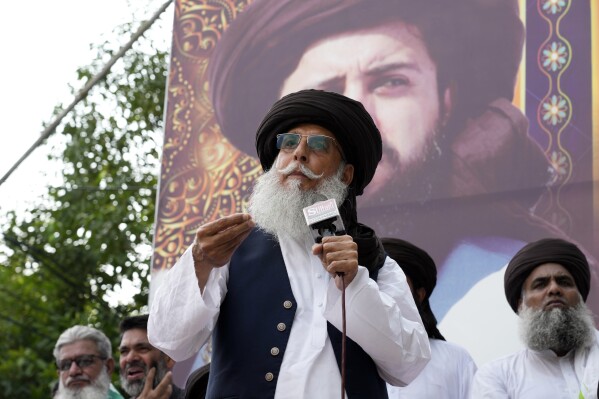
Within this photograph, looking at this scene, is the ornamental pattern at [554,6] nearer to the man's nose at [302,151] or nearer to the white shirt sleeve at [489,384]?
the white shirt sleeve at [489,384]

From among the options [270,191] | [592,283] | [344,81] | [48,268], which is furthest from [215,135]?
[48,268]

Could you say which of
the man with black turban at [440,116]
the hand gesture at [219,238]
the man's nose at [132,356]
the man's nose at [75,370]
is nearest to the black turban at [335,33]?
the man with black turban at [440,116]

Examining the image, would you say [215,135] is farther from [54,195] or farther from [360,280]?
[54,195]

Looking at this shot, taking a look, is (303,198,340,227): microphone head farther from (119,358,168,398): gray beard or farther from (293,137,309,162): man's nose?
(119,358,168,398): gray beard

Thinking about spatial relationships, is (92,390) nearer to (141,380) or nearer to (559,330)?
(141,380)

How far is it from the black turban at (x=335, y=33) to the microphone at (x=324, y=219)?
3750 millimetres

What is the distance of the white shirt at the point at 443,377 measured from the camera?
5.30 metres

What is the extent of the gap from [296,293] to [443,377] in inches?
81.1

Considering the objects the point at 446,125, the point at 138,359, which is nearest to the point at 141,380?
the point at 138,359

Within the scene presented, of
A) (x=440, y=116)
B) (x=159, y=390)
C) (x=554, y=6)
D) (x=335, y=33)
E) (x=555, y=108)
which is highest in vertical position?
(x=335, y=33)

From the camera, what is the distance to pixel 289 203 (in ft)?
12.1

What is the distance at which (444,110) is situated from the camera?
6867mm

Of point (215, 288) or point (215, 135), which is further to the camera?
point (215, 135)

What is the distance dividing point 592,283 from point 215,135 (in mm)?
2932
